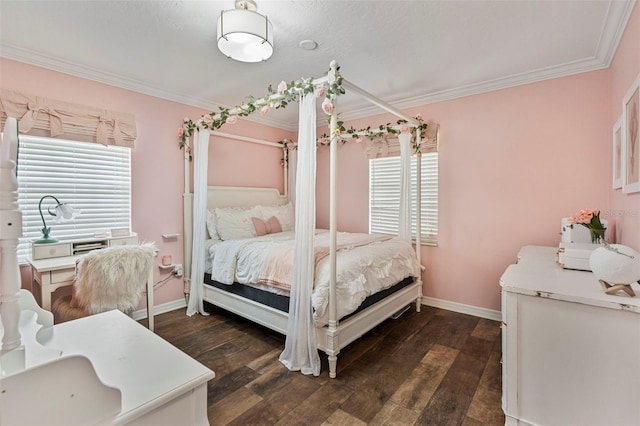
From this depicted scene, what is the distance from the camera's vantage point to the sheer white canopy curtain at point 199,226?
333 cm

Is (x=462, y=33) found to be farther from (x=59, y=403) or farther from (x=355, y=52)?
(x=59, y=403)

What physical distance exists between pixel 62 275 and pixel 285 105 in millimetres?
2213

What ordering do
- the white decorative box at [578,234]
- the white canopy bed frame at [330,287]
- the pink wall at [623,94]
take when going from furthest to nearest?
the white canopy bed frame at [330,287]
the white decorative box at [578,234]
the pink wall at [623,94]

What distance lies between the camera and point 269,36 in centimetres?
198

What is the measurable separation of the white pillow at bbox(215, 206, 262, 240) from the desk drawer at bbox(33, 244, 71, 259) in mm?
1362

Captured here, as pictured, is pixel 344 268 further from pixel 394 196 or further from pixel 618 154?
pixel 618 154

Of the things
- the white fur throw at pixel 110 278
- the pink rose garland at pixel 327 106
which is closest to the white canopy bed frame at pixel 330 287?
the pink rose garland at pixel 327 106

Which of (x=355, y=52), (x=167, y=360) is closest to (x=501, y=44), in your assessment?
(x=355, y=52)

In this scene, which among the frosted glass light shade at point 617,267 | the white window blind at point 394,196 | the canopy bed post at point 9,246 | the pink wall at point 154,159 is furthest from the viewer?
the white window blind at point 394,196

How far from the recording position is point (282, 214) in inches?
168

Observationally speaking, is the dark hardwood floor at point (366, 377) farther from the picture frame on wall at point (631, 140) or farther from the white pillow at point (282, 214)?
the picture frame on wall at point (631, 140)

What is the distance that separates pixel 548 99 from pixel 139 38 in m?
3.65

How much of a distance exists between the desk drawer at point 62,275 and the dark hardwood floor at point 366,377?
0.95 metres

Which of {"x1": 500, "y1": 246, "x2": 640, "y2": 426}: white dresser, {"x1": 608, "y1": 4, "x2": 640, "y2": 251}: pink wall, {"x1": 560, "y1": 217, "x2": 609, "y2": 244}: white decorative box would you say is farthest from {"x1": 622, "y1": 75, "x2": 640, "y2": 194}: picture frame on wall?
{"x1": 500, "y1": 246, "x2": 640, "y2": 426}: white dresser
